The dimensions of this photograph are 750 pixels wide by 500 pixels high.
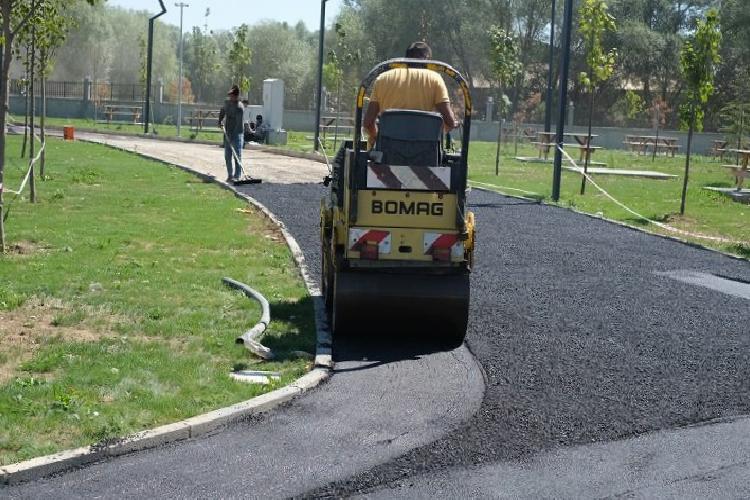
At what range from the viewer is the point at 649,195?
78.9ft

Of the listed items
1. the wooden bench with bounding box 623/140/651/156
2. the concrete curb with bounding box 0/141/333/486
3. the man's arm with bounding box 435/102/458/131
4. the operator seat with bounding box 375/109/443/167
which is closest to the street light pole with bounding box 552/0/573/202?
the man's arm with bounding box 435/102/458/131

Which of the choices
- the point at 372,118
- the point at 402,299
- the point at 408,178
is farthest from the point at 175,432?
the point at 372,118

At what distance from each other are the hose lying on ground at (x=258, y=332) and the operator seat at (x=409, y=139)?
1669 millimetres

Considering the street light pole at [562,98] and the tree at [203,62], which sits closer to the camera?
the street light pole at [562,98]

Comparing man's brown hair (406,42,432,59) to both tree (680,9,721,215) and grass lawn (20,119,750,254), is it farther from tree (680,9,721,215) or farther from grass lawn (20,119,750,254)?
tree (680,9,721,215)

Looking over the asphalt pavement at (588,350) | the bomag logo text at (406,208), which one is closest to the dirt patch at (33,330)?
the bomag logo text at (406,208)

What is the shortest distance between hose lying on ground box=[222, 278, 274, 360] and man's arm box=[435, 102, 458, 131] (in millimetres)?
2222

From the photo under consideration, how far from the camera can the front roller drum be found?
28.3ft

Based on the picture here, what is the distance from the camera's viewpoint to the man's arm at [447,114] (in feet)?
29.8

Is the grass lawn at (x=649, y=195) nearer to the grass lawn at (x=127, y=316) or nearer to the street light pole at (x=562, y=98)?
the street light pole at (x=562, y=98)

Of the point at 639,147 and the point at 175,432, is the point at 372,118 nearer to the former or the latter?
the point at 175,432

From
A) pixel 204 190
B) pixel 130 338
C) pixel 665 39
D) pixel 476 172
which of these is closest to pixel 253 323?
pixel 130 338

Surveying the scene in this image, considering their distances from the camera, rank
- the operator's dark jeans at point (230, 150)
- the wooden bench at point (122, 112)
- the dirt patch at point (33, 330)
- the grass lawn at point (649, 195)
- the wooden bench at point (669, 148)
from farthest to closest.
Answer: the wooden bench at point (122, 112)
the wooden bench at point (669, 148)
the operator's dark jeans at point (230, 150)
the grass lawn at point (649, 195)
the dirt patch at point (33, 330)

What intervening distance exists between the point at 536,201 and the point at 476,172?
854 cm
